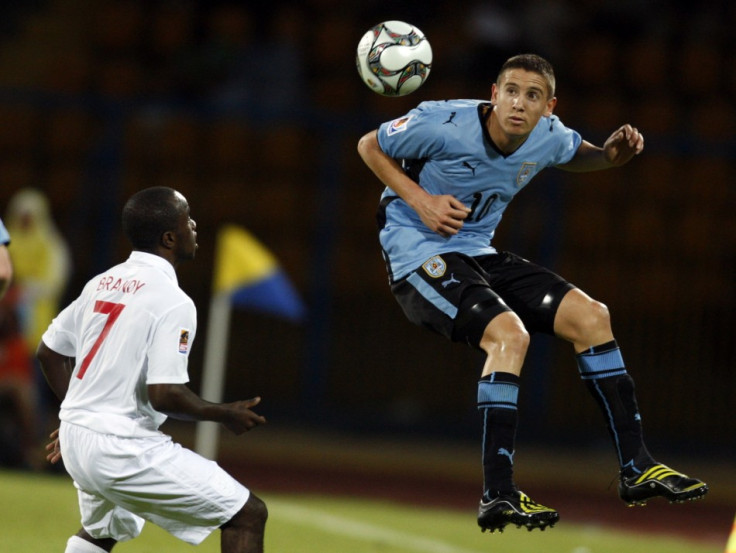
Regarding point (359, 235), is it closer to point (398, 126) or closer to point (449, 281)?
point (398, 126)

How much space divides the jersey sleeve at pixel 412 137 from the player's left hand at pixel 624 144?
2.95 feet

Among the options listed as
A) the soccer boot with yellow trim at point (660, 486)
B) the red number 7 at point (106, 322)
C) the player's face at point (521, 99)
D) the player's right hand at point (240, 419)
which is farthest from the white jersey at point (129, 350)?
the soccer boot with yellow trim at point (660, 486)

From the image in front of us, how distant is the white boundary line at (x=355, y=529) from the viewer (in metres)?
9.66

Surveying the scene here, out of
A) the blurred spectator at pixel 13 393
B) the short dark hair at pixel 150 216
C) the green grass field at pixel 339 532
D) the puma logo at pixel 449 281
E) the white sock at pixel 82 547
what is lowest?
the green grass field at pixel 339 532

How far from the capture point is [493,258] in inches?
260

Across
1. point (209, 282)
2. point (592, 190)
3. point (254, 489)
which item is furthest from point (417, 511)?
point (592, 190)

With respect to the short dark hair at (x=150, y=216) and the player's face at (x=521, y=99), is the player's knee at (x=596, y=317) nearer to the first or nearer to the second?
the player's face at (x=521, y=99)

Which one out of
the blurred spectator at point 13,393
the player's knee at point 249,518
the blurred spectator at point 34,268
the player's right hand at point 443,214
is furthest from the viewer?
the blurred spectator at point 34,268

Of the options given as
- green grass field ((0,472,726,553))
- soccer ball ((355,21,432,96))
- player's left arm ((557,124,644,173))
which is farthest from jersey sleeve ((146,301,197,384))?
green grass field ((0,472,726,553))

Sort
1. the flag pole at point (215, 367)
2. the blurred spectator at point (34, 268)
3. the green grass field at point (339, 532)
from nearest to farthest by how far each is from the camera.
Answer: the green grass field at point (339, 532) → the flag pole at point (215, 367) → the blurred spectator at point (34, 268)

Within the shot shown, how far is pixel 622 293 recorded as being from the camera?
14695mm

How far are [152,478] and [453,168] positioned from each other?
216 cm

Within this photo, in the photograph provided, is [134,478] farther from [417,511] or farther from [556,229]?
[556,229]

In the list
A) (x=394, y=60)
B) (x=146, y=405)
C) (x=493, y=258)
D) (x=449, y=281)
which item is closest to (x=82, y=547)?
(x=146, y=405)
